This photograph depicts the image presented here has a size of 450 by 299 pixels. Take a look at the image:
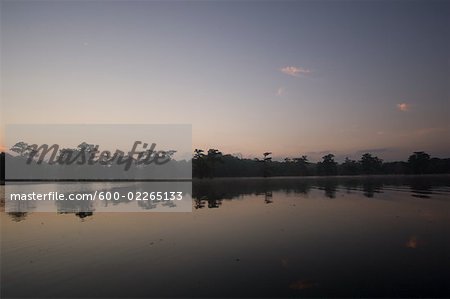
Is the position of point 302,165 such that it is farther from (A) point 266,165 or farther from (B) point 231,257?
(B) point 231,257

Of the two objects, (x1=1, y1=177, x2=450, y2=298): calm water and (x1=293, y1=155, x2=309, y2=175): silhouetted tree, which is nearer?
(x1=1, y1=177, x2=450, y2=298): calm water

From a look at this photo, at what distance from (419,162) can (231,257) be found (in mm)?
166214

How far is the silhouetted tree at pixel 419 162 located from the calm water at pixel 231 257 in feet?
484

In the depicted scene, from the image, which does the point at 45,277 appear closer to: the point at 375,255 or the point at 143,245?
the point at 143,245

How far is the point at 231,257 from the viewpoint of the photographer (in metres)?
14.9

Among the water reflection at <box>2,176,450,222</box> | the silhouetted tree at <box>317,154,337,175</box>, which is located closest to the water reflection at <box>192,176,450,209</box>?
the water reflection at <box>2,176,450,222</box>

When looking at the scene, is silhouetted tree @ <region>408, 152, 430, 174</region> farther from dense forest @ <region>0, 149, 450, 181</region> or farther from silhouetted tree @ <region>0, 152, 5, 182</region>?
silhouetted tree @ <region>0, 152, 5, 182</region>

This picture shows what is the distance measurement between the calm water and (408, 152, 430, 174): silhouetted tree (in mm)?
147482

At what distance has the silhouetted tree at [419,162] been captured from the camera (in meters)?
151

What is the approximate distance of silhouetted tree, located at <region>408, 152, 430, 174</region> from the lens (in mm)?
150750

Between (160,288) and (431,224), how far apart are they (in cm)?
1997

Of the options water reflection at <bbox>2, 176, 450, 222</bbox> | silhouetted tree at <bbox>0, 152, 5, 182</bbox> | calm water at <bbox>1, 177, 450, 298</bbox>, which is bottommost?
water reflection at <bbox>2, 176, 450, 222</bbox>

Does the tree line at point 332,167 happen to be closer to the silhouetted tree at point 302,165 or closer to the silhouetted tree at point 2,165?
the silhouetted tree at point 302,165

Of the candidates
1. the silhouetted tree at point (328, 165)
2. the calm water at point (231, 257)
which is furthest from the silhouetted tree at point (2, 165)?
the silhouetted tree at point (328, 165)
